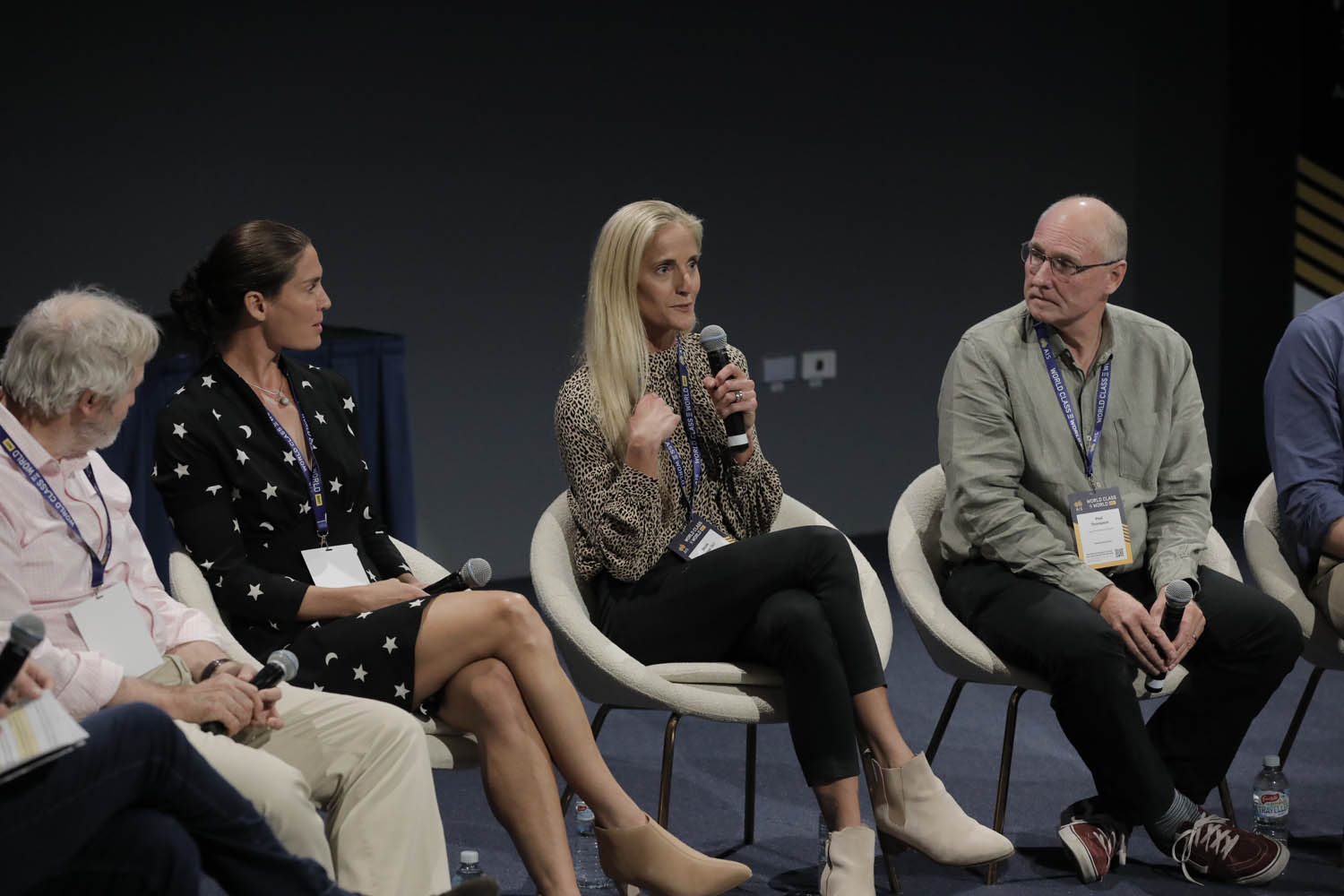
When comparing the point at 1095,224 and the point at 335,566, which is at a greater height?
the point at 1095,224

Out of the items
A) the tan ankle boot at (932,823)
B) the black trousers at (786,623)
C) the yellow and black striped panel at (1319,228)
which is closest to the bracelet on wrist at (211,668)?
the black trousers at (786,623)

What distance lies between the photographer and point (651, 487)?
3232mm

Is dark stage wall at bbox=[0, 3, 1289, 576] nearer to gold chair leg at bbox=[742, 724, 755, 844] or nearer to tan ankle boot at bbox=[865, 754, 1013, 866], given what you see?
gold chair leg at bbox=[742, 724, 755, 844]

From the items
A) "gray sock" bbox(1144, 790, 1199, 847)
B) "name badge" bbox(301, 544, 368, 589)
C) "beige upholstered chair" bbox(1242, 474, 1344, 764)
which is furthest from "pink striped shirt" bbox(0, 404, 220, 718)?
"beige upholstered chair" bbox(1242, 474, 1344, 764)

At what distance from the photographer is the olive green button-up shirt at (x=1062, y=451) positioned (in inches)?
136

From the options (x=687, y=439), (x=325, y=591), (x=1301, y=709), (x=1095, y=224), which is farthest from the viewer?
(x=1301, y=709)

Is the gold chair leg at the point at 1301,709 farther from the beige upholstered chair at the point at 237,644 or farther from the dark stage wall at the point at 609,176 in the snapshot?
the dark stage wall at the point at 609,176

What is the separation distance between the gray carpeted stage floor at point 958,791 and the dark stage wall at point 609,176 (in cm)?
185

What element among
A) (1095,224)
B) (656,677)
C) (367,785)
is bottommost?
(367,785)

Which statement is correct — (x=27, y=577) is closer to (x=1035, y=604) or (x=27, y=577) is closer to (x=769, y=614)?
(x=769, y=614)

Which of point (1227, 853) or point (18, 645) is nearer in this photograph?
point (18, 645)

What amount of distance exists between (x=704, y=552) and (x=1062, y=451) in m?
0.83

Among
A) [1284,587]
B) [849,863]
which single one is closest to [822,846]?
[849,863]

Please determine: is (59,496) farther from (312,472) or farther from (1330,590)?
(1330,590)
